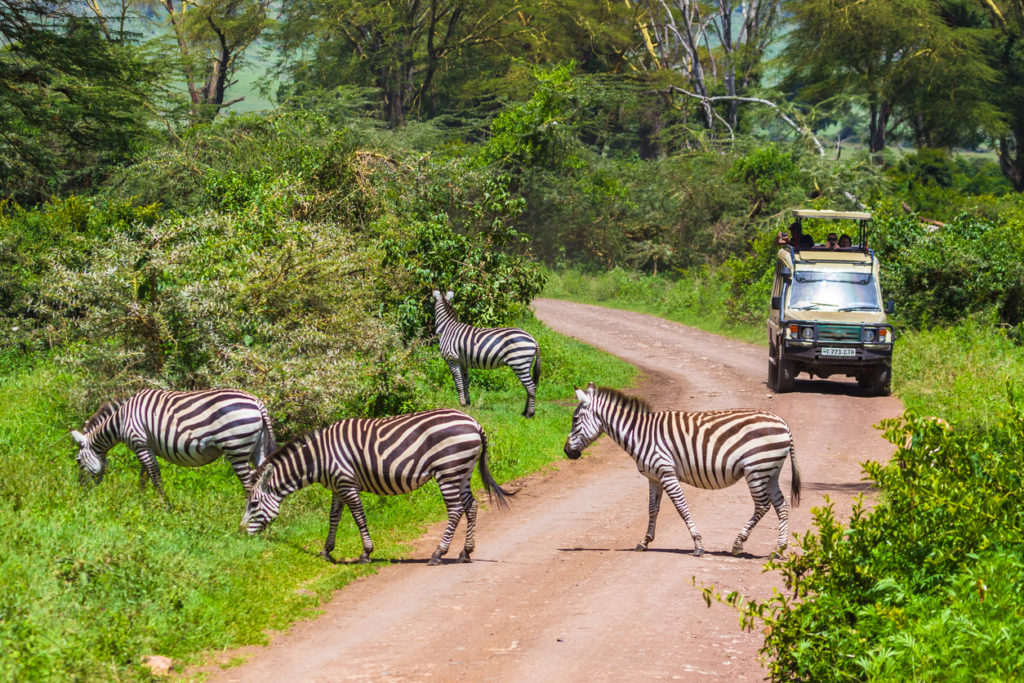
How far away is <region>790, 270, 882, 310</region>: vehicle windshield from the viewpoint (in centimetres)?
2008

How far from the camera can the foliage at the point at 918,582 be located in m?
6.25

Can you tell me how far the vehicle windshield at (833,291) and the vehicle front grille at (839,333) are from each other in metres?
0.77

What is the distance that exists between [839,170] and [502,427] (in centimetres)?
2416

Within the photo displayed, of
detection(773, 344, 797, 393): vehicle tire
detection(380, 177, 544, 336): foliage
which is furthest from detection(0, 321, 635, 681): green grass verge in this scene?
detection(773, 344, 797, 393): vehicle tire

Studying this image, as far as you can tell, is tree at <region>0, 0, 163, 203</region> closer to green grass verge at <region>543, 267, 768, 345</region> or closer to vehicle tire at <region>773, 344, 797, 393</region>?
vehicle tire at <region>773, 344, 797, 393</region>

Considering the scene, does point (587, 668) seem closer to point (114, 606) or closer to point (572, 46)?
point (114, 606)

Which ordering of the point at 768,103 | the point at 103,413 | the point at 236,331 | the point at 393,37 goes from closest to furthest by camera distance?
1. the point at 103,413
2. the point at 236,331
3. the point at 768,103
4. the point at 393,37

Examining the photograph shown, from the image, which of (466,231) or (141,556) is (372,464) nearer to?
(141,556)

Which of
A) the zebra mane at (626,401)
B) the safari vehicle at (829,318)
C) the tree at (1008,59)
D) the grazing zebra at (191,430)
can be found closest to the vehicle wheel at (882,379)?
the safari vehicle at (829,318)

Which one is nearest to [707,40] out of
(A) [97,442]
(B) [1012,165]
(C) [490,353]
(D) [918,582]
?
(B) [1012,165]

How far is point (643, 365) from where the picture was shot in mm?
25016

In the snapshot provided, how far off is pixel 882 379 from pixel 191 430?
514 inches

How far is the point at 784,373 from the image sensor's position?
66.4 ft

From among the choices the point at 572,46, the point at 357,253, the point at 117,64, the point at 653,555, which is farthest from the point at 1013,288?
the point at 572,46
